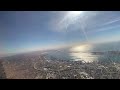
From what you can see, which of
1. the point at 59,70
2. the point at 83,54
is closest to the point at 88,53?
the point at 83,54

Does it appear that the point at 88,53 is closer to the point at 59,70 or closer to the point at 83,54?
the point at 83,54

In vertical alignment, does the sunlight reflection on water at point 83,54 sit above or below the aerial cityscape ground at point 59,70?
above

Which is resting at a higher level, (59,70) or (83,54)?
(83,54)

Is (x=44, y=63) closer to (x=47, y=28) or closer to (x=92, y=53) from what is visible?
(x=47, y=28)

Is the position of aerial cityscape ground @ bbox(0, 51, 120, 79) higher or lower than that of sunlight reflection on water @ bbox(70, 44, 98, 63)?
lower

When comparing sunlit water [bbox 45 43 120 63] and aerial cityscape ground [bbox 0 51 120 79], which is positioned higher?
sunlit water [bbox 45 43 120 63]

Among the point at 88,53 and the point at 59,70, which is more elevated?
the point at 88,53
